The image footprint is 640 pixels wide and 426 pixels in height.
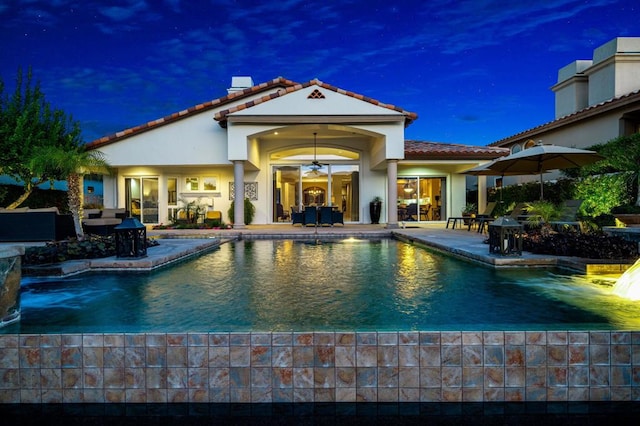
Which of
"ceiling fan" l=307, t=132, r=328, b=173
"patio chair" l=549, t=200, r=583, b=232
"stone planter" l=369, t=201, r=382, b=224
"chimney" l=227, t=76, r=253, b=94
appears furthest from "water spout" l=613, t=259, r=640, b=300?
"chimney" l=227, t=76, r=253, b=94

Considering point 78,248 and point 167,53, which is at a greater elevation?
point 167,53

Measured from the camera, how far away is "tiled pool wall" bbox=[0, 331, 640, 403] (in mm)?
2545

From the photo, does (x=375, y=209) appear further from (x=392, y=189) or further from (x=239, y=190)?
(x=239, y=190)

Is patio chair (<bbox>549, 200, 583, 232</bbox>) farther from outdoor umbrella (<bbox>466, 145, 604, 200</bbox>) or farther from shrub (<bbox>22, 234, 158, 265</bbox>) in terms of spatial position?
shrub (<bbox>22, 234, 158, 265</bbox>)

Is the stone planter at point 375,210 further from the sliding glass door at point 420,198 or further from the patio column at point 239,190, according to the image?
the patio column at point 239,190

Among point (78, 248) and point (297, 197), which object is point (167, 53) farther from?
point (78, 248)

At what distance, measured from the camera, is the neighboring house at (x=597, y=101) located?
11867 mm

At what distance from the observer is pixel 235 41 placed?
1240 inches

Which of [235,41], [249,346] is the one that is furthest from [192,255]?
[235,41]

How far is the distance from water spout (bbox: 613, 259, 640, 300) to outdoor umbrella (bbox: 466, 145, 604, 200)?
527 centimetres

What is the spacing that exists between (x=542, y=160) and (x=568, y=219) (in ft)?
5.58

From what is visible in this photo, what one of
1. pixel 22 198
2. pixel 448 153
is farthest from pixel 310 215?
pixel 22 198

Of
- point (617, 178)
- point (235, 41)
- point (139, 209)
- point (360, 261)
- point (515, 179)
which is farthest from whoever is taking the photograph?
point (235, 41)
